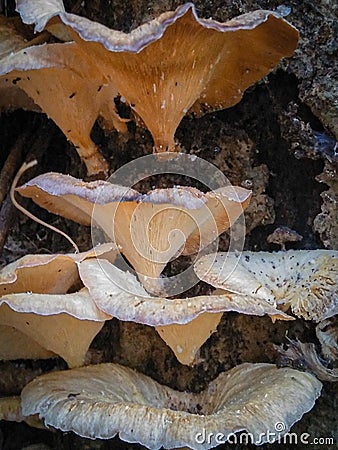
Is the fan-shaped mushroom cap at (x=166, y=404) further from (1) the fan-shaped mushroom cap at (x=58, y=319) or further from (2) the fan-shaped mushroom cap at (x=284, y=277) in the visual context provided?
(2) the fan-shaped mushroom cap at (x=284, y=277)

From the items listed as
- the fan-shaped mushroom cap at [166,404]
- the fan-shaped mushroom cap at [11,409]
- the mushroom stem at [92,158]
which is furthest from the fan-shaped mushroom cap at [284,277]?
the fan-shaped mushroom cap at [11,409]

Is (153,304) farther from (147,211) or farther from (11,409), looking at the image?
(11,409)

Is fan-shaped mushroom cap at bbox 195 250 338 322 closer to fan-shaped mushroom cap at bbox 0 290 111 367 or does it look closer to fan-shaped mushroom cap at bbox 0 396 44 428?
fan-shaped mushroom cap at bbox 0 290 111 367

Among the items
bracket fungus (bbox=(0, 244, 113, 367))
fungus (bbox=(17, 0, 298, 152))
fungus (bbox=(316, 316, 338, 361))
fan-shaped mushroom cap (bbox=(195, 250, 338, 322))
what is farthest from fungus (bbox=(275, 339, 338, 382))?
fungus (bbox=(17, 0, 298, 152))

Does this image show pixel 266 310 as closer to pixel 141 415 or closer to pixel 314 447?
pixel 141 415

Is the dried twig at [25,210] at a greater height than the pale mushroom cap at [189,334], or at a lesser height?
greater

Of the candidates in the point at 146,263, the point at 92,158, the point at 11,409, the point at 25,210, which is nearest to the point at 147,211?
the point at 146,263
